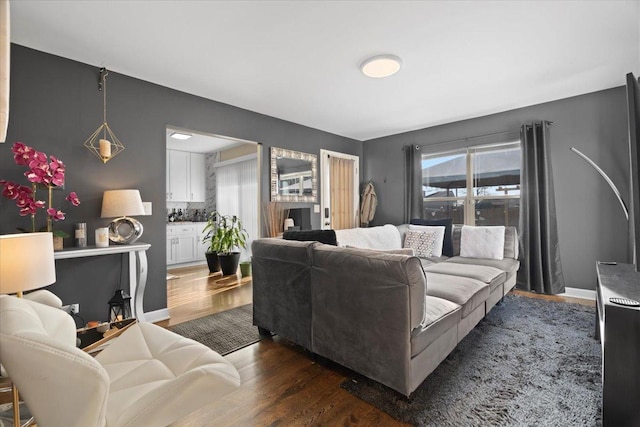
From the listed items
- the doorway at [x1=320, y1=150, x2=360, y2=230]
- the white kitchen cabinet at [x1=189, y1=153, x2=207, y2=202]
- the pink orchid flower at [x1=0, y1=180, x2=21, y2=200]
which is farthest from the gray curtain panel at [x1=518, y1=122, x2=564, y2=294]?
the white kitchen cabinet at [x1=189, y1=153, x2=207, y2=202]

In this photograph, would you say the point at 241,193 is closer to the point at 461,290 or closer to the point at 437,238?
the point at 437,238

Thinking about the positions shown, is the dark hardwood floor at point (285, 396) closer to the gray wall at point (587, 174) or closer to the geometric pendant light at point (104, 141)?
the geometric pendant light at point (104, 141)

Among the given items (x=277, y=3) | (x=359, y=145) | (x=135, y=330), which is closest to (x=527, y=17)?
(x=277, y=3)

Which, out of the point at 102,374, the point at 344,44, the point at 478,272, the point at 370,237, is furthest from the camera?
the point at 370,237

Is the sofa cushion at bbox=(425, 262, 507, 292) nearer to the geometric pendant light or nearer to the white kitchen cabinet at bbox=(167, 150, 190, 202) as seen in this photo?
the geometric pendant light

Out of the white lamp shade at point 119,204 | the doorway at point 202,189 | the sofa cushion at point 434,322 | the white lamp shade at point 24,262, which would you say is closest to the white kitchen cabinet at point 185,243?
the doorway at point 202,189

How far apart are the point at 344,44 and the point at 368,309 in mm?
2106

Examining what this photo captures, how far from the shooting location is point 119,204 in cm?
271

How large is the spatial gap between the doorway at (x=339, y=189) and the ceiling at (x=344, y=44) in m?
1.63

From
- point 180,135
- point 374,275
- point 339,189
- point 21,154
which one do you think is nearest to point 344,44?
point 374,275

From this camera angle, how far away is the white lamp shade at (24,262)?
119cm

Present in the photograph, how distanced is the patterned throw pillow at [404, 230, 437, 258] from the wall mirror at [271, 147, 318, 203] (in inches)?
65.7

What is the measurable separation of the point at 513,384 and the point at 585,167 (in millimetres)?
3131

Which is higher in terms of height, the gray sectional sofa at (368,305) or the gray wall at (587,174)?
the gray wall at (587,174)
